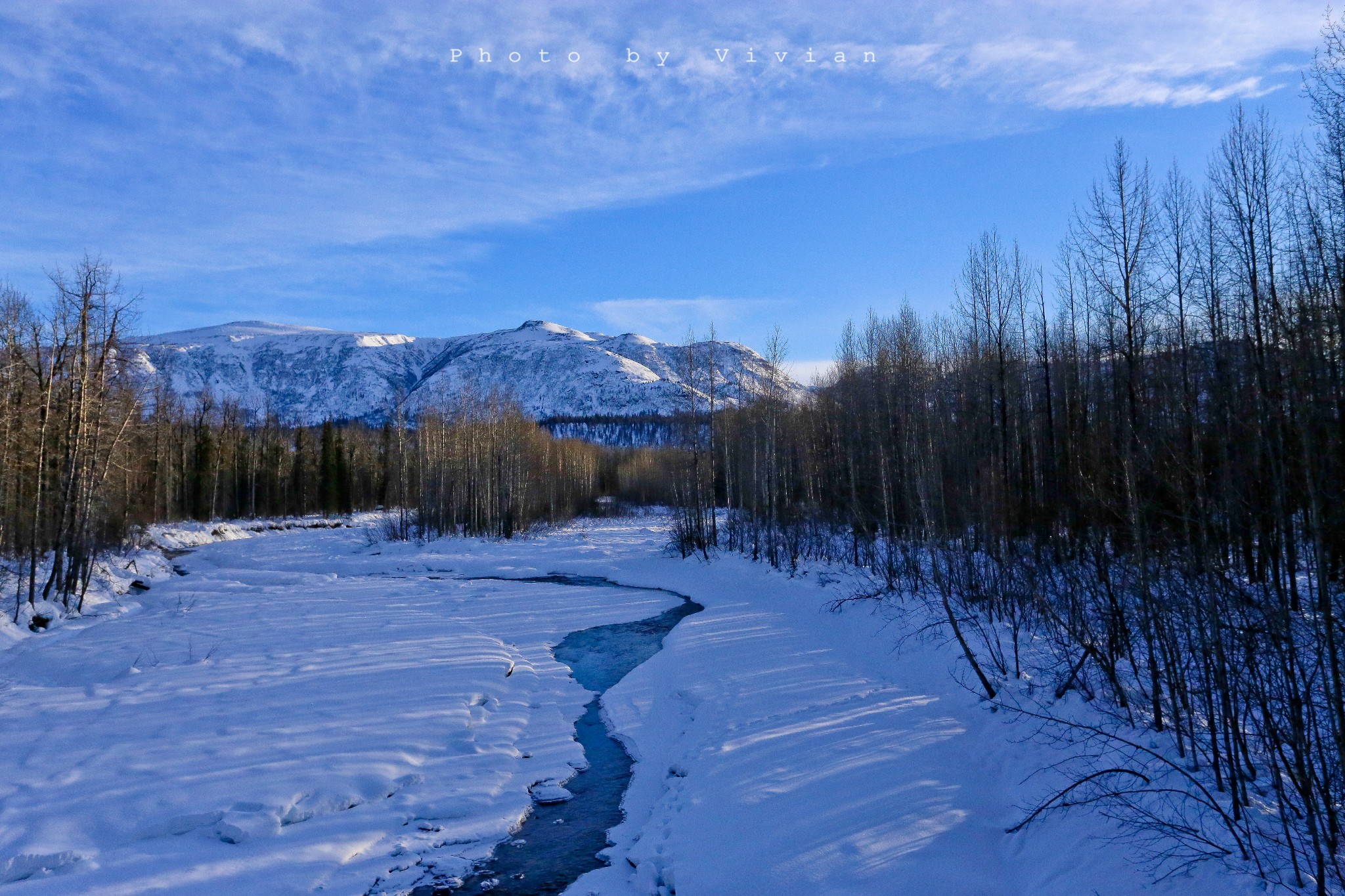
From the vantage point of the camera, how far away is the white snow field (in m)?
5.91

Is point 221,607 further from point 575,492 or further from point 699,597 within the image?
point 575,492

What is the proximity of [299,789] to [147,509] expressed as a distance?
48.4m

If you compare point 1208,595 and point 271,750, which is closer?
point 1208,595

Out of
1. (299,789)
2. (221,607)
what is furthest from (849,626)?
(221,607)

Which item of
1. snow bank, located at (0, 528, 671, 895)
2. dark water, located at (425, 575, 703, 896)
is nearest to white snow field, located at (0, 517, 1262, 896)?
snow bank, located at (0, 528, 671, 895)

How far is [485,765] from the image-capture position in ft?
29.0

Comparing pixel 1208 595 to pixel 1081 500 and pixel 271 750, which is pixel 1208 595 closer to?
pixel 1081 500

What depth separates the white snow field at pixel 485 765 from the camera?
19.4ft

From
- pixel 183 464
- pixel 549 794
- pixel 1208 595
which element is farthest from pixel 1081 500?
pixel 183 464

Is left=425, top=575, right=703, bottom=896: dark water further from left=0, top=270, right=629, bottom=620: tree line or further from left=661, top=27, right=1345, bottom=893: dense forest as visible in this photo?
left=0, top=270, right=629, bottom=620: tree line

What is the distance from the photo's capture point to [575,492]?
2793 inches

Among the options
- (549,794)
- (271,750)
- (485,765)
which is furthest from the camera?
(485,765)

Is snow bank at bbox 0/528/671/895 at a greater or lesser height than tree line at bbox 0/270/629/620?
lesser

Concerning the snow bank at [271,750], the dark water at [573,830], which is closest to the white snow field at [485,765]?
the snow bank at [271,750]
